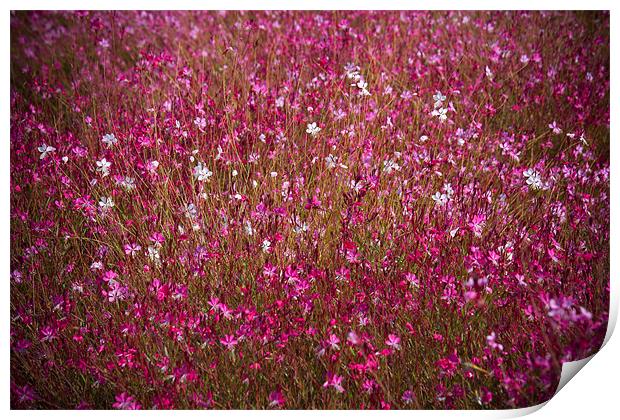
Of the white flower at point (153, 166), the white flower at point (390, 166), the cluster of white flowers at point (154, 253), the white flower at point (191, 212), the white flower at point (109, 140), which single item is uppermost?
the white flower at point (109, 140)

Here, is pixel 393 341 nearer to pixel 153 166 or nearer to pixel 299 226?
pixel 299 226

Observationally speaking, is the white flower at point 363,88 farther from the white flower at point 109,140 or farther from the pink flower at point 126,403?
the pink flower at point 126,403

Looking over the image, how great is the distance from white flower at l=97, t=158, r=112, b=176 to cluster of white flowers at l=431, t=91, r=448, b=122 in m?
1.21

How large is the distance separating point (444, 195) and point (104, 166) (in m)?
1.21

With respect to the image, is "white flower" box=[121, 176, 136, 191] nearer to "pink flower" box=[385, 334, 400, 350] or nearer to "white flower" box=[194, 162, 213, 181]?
"white flower" box=[194, 162, 213, 181]

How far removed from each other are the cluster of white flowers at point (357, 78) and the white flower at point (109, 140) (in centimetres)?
90

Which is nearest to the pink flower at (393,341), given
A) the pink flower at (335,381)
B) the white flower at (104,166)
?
the pink flower at (335,381)

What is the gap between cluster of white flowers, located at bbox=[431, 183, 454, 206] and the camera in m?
2.50

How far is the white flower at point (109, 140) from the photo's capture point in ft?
8.39

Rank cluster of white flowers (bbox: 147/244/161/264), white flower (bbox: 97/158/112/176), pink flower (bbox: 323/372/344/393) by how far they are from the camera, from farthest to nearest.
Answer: white flower (bbox: 97/158/112/176) < cluster of white flowers (bbox: 147/244/161/264) < pink flower (bbox: 323/372/344/393)

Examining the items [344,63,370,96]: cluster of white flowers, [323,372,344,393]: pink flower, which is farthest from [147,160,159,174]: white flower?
[323,372,344,393]: pink flower

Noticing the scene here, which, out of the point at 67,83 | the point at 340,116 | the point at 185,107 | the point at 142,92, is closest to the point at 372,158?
the point at 340,116
